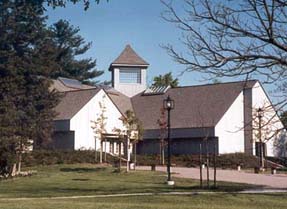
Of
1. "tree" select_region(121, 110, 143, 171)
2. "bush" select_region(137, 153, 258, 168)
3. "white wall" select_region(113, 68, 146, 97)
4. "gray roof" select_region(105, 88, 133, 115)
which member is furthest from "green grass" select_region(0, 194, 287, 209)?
"white wall" select_region(113, 68, 146, 97)

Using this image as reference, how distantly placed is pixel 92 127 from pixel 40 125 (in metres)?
4.33

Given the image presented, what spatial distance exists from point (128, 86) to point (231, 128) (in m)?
16.1

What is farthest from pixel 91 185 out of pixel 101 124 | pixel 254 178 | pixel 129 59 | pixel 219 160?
pixel 129 59

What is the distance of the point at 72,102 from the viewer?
61344mm

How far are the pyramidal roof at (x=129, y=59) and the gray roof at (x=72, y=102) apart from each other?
36.0 feet

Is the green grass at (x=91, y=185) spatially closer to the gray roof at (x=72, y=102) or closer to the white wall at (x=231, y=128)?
the gray roof at (x=72, y=102)

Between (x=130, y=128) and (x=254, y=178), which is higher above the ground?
(x=130, y=128)

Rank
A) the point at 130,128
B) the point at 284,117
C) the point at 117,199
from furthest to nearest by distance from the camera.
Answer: the point at 130,128 < the point at 284,117 < the point at 117,199

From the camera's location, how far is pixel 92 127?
5684 centimetres

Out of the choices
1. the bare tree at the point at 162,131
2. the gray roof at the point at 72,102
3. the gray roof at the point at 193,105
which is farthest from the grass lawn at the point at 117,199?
the gray roof at the point at 193,105

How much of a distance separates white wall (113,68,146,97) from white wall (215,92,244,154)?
14.0m

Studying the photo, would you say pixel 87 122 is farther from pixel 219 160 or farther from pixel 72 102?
pixel 219 160

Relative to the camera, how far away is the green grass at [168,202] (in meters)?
18.8

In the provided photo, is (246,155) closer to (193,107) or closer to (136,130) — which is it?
(193,107)
